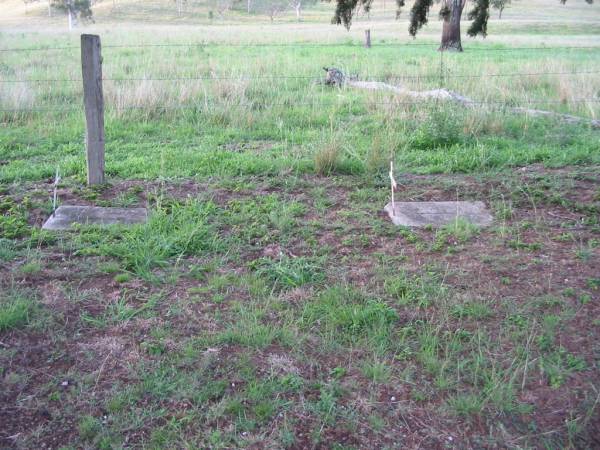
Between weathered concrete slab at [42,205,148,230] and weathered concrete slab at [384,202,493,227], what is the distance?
2330 mm

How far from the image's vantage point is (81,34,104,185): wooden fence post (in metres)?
6.07

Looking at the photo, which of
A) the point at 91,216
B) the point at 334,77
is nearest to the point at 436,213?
the point at 91,216

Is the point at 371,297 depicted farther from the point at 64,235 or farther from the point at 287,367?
the point at 64,235

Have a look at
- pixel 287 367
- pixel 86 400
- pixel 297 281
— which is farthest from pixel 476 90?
pixel 86 400

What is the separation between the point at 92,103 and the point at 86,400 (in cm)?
384

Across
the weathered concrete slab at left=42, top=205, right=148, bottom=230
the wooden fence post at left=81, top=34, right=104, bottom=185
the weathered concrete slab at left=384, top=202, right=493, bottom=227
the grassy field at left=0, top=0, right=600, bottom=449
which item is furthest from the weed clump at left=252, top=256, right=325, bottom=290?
the wooden fence post at left=81, top=34, right=104, bottom=185

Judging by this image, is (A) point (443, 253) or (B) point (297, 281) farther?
(A) point (443, 253)

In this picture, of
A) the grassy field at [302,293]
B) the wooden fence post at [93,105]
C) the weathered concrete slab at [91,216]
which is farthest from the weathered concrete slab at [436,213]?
the wooden fence post at [93,105]

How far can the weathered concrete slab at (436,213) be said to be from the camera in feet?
17.9

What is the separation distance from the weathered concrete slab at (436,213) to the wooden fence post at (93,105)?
2.99 meters

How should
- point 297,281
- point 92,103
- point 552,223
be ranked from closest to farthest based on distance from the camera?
point 297,281
point 552,223
point 92,103

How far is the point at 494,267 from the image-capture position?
4555mm

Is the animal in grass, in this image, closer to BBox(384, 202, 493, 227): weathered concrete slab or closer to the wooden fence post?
the wooden fence post

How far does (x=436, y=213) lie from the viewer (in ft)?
18.6
